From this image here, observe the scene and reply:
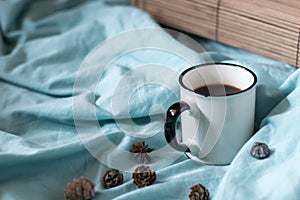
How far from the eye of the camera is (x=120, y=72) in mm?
1123

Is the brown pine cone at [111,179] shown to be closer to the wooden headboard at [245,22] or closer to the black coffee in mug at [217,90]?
the black coffee in mug at [217,90]

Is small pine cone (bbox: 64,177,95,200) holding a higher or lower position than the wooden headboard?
lower

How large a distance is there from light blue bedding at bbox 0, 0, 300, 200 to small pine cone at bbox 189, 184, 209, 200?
20 millimetres

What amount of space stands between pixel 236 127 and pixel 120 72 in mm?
279

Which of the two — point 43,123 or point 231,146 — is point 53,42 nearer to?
point 43,123

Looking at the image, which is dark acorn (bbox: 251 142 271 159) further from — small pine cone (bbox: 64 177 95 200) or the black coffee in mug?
small pine cone (bbox: 64 177 95 200)

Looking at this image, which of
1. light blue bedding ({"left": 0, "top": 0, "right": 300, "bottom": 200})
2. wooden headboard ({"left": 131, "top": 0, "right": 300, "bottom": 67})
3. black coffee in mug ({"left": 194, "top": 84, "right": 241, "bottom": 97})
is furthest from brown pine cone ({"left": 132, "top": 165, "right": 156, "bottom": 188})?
wooden headboard ({"left": 131, "top": 0, "right": 300, "bottom": 67})

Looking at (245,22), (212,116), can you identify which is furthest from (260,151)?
(245,22)

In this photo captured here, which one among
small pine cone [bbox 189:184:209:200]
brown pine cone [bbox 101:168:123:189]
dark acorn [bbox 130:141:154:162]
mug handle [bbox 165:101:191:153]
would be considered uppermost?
mug handle [bbox 165:101:191:153]

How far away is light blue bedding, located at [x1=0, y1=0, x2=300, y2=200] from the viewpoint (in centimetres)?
90

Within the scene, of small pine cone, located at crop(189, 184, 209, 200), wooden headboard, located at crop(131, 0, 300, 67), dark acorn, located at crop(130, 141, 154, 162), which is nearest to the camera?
small pine cone, located at crop(189, 184, 209, 200)

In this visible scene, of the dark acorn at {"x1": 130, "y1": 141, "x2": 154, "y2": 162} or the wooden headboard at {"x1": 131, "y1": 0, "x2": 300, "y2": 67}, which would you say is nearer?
the dark acorn at {"x1": 130, "y1": 141, "x2": 154, "y2": 162}

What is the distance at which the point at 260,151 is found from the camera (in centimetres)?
90

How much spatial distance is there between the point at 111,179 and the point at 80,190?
0.05 m
